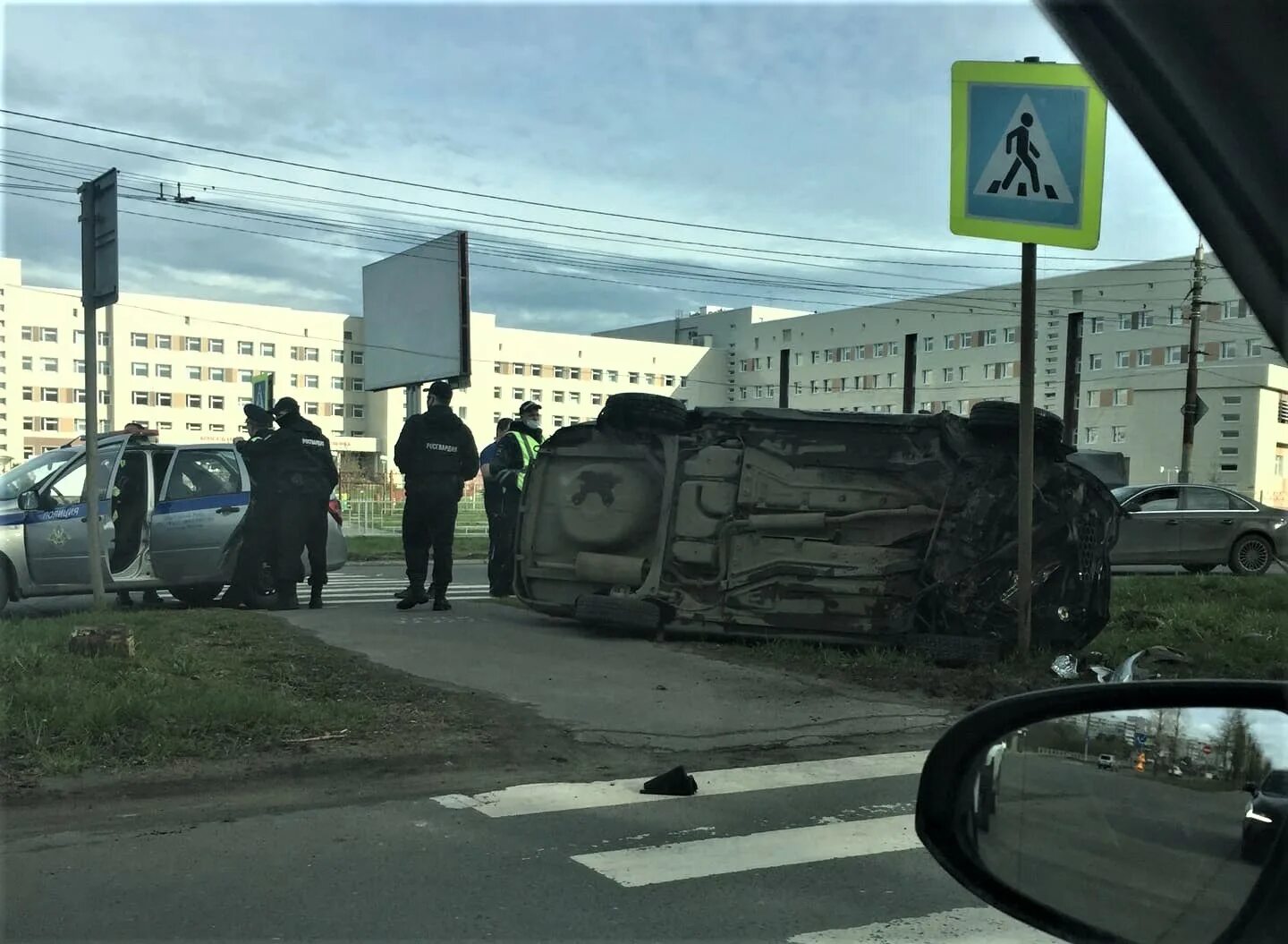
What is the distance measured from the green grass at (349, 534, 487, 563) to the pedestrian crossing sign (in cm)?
1464

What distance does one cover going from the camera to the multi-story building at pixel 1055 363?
47.6 m

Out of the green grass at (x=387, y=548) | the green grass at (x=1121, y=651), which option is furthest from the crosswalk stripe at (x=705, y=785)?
the green grass at (x=387, y=548)

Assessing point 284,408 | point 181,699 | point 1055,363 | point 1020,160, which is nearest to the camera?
point 181,699

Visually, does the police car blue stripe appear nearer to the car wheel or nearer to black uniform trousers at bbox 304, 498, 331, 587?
black uniform trousers at bbox 304, 498, 331, 587

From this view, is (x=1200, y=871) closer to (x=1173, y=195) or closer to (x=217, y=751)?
(x=1173, y=195)

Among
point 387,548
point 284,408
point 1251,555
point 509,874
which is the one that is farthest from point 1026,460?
point 387,548

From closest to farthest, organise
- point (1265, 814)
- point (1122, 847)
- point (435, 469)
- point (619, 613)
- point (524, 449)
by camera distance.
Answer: point (1265, 814) < point (1122, 847) < point (619, 613) < point (435, 469) < point (524, 449)

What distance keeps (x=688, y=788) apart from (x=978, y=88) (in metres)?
4.86

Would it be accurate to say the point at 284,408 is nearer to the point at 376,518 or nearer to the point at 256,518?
the point at 256,518

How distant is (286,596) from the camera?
10.8 m

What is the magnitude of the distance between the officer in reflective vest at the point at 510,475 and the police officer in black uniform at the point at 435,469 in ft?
2.65

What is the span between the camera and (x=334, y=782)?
16.8ft

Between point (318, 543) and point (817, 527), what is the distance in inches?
192

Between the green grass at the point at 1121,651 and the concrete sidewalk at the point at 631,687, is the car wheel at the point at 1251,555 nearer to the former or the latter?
the green grass at the point at 1121,651
